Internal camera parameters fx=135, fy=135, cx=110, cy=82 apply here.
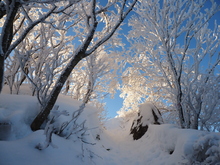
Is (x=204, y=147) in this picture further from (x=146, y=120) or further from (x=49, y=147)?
(x=146, y=120)

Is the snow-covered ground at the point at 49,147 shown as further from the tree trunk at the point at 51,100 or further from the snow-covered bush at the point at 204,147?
the tree trunk at the point at 51,100

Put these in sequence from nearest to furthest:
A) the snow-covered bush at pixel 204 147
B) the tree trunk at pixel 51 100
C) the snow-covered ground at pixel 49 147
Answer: the snow-covered ground at pixel 49 147 → the snow-covered bush at pixel 204 147 → the tree trunk at pixel 51 100

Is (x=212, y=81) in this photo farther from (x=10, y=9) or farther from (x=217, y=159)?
(x=10, y=9)

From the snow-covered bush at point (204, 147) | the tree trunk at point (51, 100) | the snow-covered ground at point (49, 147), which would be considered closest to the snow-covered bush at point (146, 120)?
the snow-covered ground at point (49, 147)

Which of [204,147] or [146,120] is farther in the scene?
[146,120]

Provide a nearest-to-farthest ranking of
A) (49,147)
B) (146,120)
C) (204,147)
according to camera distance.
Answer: (49,147) → (204,147) → (146,120)

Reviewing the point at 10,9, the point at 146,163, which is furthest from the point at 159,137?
the point at 10,9

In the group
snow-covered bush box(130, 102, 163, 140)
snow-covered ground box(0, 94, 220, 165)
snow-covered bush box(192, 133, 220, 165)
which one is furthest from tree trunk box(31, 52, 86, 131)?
snow-covered bush box(130, 102, 163, 140)

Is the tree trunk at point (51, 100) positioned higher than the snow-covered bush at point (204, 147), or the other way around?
the tree trunk at point (51, 100)

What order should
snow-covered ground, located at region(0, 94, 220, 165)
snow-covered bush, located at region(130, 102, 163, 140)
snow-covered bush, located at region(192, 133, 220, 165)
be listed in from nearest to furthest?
snow-covered ground, located at region(0, 94, 220, 165) → snow-covered bush, located at region(192, 133, 220, 165) → snow-covered bush, located at region(130, 102, 163, 140)

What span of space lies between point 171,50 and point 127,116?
6657 millimetres

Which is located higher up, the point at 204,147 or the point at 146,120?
the point at 204,147

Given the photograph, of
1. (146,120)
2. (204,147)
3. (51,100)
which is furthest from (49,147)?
(146,120)

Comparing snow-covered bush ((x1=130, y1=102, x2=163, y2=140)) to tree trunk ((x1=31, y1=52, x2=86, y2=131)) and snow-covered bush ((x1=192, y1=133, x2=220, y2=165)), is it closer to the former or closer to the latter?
snow-covered bush ((x1=192, y1=133, x2=220, y2=165))
